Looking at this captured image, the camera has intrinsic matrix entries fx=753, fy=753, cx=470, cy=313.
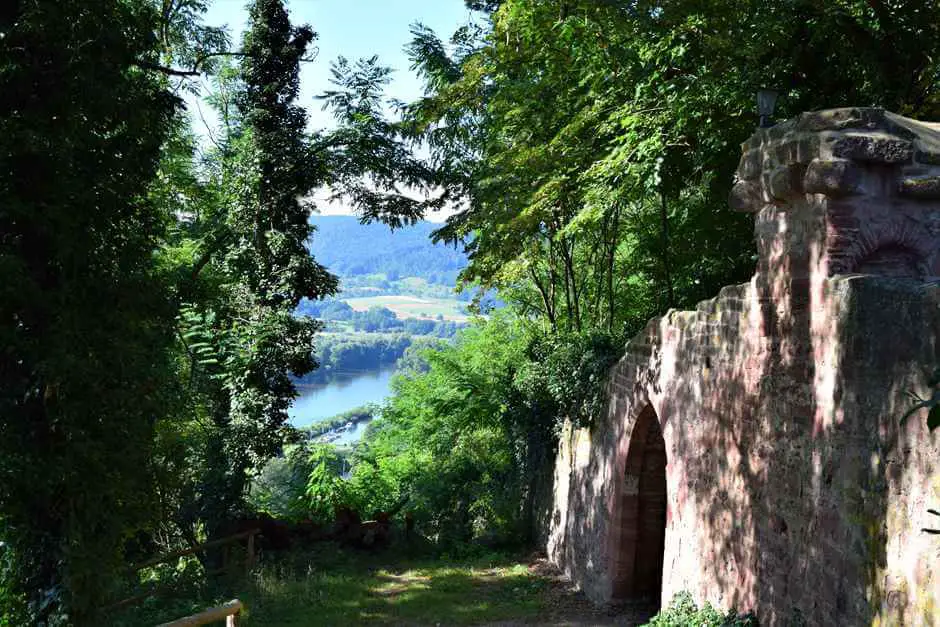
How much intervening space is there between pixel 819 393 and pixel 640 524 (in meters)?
4.84

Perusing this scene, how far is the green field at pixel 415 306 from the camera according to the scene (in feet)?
562

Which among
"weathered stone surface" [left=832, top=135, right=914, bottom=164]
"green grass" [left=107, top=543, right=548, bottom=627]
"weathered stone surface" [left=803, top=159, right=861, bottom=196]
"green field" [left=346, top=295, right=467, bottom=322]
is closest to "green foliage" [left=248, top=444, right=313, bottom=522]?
"green grass" [left=107, top=543, right=548, bottom=627]

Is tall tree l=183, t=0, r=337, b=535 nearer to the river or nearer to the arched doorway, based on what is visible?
the arched doorway

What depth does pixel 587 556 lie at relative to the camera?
10242 millimetres

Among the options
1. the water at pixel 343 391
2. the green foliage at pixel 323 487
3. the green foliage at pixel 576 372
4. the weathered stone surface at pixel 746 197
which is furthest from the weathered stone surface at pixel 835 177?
the water at pixel 343 391

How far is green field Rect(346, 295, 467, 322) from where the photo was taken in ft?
562

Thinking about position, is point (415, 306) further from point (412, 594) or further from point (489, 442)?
point (412, 594)

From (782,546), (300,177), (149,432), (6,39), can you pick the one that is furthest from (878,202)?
(300,177)

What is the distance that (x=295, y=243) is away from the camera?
44.9 feet

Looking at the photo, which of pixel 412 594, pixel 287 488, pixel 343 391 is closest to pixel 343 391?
pixel 343 391

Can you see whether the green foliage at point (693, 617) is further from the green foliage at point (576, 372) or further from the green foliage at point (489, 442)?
the green foliage at point (489, 442)

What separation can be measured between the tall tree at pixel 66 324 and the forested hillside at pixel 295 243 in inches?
0.8

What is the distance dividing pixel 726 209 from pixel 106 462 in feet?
29.2

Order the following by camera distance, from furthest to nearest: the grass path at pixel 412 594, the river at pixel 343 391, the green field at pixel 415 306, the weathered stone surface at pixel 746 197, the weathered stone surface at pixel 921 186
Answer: the green field at pixel 415 306
the river at pixel 343 391
the grass path at pixel 412 594
the weathered stone surface at pixel 746 197
the weathered stone surface at pixel 921 186
